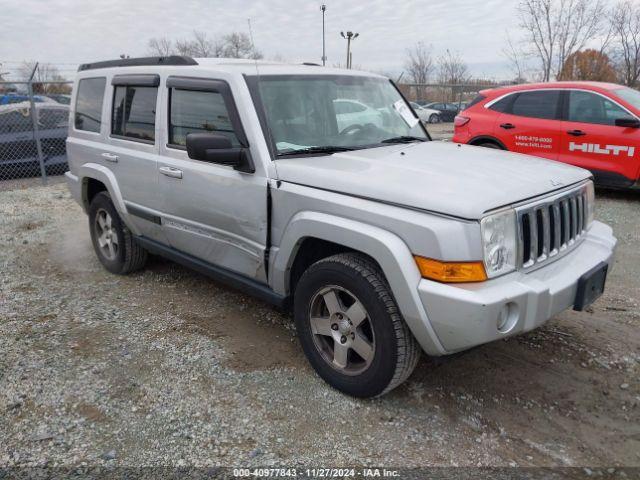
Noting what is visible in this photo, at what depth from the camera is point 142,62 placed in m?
4.41

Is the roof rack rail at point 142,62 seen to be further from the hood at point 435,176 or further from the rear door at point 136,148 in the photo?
the hood at point 435,176

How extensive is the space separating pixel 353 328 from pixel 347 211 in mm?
650

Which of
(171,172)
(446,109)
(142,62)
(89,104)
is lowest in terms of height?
(171,172)

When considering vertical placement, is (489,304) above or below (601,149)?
below

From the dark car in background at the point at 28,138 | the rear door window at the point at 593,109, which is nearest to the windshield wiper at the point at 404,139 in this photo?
the rear door window at the point at 593,109

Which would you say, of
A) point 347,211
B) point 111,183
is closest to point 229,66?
point 347,211

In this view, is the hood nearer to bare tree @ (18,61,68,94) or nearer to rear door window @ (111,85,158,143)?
rear door window @ (111,85,158,143)

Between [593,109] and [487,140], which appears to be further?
[487,140]

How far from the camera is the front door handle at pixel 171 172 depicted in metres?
3.84

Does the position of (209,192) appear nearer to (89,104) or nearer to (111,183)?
(111,183)

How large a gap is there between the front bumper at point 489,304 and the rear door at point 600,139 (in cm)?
541

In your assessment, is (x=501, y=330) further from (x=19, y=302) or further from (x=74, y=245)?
(x=74, y=245)

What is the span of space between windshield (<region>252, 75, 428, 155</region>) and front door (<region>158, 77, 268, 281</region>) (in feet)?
0.91

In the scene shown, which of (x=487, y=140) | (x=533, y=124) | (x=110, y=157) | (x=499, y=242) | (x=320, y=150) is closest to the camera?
(x=499, y=242)
